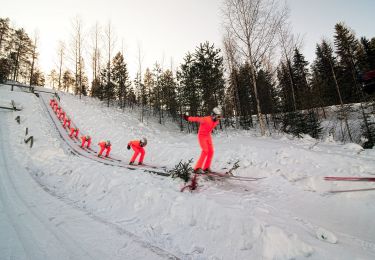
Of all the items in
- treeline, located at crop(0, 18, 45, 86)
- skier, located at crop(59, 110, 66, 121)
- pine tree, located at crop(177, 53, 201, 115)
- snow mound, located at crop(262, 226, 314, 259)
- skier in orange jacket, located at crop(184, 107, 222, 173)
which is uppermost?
treeline, located at crop(0, 18, 45, 86)

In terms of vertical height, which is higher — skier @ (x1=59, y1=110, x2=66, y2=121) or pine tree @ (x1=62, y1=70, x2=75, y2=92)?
pine tree @ (x1=62, y1=70, x2=75, y2=92)

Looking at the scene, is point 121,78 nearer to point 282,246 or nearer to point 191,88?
point 191,88

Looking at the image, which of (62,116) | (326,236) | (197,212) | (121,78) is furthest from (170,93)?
(326,236)

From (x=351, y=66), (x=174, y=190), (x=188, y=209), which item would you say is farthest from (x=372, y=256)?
(x=351, y=66)

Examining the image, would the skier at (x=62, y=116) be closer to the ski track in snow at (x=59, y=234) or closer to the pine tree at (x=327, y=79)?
the ski track in snow at (x=59, y=234)

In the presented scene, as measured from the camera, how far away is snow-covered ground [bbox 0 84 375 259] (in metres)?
3.04

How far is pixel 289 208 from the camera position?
177 inches

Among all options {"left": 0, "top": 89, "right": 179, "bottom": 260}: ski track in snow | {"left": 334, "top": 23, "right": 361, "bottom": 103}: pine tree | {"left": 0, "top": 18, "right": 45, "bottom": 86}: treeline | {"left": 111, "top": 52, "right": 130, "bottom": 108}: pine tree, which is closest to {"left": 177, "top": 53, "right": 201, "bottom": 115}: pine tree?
{"left": 111, "top": 52, "right": 130, "bottom": 108}: pine tree

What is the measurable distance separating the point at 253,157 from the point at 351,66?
88.4 ft

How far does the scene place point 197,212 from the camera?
416 cm

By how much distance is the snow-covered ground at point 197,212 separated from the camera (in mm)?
3043

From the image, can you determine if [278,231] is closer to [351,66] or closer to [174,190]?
[174,190]

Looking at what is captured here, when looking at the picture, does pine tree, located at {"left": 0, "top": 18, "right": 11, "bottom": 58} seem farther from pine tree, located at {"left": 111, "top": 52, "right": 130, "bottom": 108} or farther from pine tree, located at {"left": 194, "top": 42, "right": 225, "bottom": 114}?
pine tree, located at {"left": 194, "top": 42, "right": 225, "bottom": 114}

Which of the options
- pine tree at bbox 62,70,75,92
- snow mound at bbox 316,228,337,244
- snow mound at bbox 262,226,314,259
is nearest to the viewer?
snow mound at bbox 262,226,314,259
